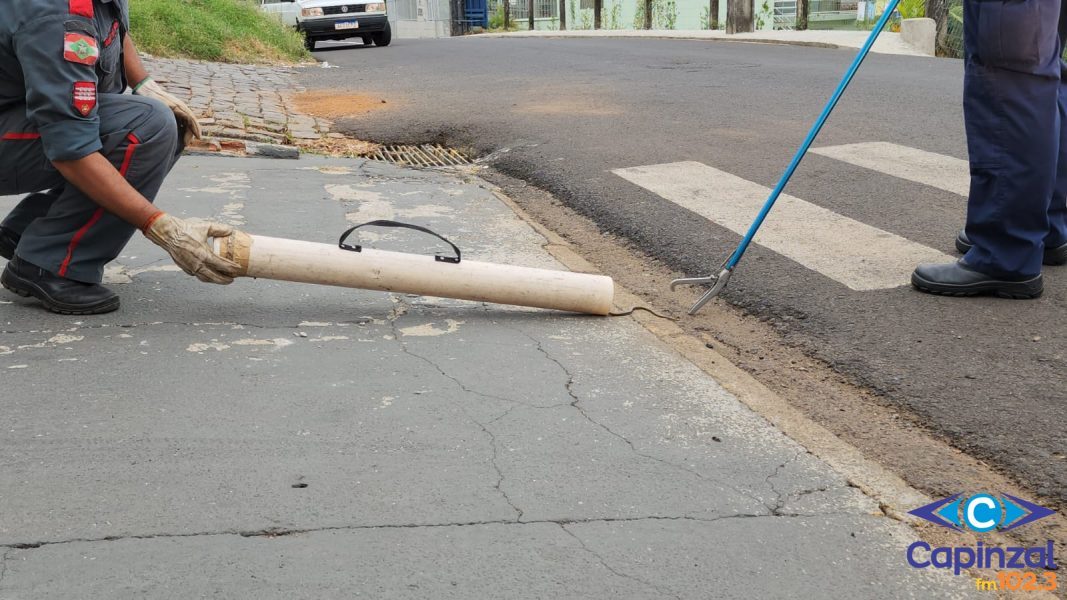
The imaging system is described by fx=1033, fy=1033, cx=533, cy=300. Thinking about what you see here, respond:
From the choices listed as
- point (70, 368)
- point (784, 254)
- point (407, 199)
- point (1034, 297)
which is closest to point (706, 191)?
point (784, 254)

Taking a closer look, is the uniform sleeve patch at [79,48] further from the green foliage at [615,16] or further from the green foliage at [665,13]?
the green foliage at [615,16]

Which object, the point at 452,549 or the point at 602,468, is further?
the point at 602,468

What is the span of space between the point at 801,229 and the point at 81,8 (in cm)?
295

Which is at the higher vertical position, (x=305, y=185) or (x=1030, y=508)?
(x=305, y=185)

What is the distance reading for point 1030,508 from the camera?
2.21m

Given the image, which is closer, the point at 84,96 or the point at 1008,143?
the point at 84,96

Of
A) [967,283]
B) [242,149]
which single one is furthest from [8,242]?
[967,283]

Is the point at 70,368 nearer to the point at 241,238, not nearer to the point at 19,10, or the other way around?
the point at 241,238

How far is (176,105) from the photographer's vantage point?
366 cm

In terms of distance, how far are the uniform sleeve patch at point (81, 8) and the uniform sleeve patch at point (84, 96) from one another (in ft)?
0.64

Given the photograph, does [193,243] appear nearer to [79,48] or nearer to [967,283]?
[79,48]

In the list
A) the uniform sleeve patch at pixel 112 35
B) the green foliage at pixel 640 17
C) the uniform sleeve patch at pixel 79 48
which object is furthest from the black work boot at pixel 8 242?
the green foliage at pixel 640 17

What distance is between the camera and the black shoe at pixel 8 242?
3572 millimetres

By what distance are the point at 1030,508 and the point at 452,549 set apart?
1.25 metres
